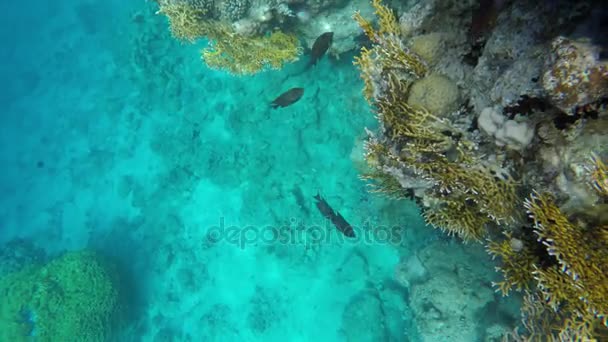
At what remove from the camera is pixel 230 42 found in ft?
24.0

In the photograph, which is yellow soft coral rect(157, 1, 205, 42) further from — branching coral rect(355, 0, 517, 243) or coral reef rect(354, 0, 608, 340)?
coral reef rect(354, 0, 608, 340)

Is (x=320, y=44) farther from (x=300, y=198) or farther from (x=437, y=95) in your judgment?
Result: (x=300, y=198)

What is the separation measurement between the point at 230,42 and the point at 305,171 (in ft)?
11.6

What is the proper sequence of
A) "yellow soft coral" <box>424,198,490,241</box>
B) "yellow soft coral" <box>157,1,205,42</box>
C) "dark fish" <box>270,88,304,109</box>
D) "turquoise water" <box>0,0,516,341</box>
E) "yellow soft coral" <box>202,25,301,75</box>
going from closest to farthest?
1. "yellow soft coral" <box>424,198,490,241</box>
2. "dark fish" <box>270,88,304,109</box>
3. "yellow soft coral" <box>157,1,205,42</box>
4. "yellow soft coral" <box>202,25,301,75</box>
5. "turquoise water" <box>0,0,516,341</box>

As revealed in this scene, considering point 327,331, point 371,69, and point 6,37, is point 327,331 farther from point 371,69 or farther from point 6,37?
point 6,37

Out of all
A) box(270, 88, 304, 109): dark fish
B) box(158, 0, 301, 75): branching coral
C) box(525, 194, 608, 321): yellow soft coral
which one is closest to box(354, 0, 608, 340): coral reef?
box(525, 194, 608, 321): yellow soft coral

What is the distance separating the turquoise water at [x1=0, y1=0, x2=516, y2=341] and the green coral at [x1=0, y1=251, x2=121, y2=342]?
37.7 inches

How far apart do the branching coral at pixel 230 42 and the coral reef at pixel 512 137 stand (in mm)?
3641

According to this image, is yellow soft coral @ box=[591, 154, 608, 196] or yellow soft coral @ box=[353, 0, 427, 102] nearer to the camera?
yellow soft coral @ box=[591, 154, 608, 196]

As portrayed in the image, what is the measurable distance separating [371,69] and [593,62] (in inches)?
87.8

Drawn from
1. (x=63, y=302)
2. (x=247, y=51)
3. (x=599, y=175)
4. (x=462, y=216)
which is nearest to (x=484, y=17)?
(x=599, y=175)

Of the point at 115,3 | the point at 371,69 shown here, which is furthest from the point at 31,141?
the point at 371,69

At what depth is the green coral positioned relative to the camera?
10453 millimetres

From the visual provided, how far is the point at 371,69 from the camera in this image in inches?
166
